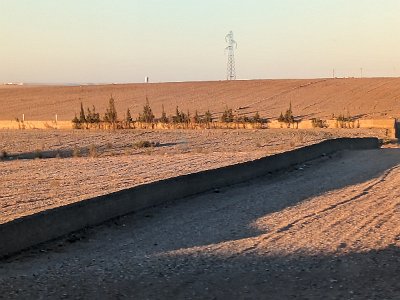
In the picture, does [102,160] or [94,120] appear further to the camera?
[94,120]

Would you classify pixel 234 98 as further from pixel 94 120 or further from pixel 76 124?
pixel 76 124

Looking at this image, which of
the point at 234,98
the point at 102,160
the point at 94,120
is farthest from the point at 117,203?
the point at 234,98

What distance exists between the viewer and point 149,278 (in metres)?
9.82

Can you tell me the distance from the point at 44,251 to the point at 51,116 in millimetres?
68106

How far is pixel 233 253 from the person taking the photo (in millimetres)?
11469

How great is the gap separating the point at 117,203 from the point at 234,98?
73.6 m

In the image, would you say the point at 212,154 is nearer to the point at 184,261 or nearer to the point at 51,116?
the point at 184,261

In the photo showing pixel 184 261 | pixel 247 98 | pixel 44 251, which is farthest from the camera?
pixel 247 98

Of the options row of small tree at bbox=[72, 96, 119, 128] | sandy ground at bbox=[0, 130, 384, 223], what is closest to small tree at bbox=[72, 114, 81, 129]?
row of small tree at bbox=[72, 96, 119, 128]

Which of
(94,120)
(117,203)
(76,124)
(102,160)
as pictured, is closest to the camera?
(117,203)

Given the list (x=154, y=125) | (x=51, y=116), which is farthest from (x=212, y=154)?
(x=51, y=116)

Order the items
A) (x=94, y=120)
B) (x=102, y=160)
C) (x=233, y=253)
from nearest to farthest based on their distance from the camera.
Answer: (x=233, y=253) < (x=102, y=160) < (x=94, y=120)

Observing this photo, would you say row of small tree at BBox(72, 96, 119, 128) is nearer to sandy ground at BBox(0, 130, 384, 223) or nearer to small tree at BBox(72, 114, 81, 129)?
small tree at BBox(72, 114, 81, 129)

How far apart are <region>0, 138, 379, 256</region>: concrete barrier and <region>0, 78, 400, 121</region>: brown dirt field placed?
44.3 metres
